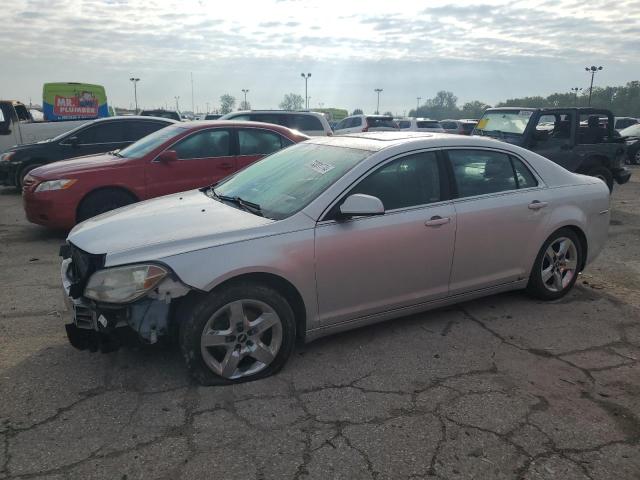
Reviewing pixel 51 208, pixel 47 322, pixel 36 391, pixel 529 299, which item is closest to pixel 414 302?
pixel 529 299

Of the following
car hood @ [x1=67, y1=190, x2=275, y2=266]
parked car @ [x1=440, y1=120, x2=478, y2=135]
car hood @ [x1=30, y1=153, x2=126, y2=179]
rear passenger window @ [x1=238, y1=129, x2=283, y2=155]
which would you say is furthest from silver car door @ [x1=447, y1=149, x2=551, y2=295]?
parked car @ [x1=440, y1=120, x2=478, y2=135]

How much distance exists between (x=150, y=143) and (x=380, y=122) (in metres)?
16.0

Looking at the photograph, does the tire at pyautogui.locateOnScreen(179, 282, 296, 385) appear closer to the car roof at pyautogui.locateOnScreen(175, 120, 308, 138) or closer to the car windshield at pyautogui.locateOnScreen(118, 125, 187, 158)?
the car windshield at pyautogui.locateOnScreen(118, 125, 187, 158)

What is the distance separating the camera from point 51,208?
660 cm

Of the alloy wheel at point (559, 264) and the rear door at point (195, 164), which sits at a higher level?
the rear door at point (195, 164)

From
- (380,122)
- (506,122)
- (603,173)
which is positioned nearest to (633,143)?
(380,122)

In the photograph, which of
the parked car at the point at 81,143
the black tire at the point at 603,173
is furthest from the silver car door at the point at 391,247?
the parked car at the point at 81,143

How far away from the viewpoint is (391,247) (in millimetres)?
3709

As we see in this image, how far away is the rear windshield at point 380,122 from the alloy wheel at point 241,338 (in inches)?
754

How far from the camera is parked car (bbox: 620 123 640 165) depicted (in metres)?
19.0

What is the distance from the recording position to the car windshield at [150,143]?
709 centimetres

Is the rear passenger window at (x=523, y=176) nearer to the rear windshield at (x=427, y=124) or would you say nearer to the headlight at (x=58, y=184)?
the headlight at (x=58, y=184)

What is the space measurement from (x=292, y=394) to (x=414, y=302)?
126 centimetres

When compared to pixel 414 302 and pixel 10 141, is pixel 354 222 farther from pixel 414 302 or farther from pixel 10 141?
pixel 10 141
